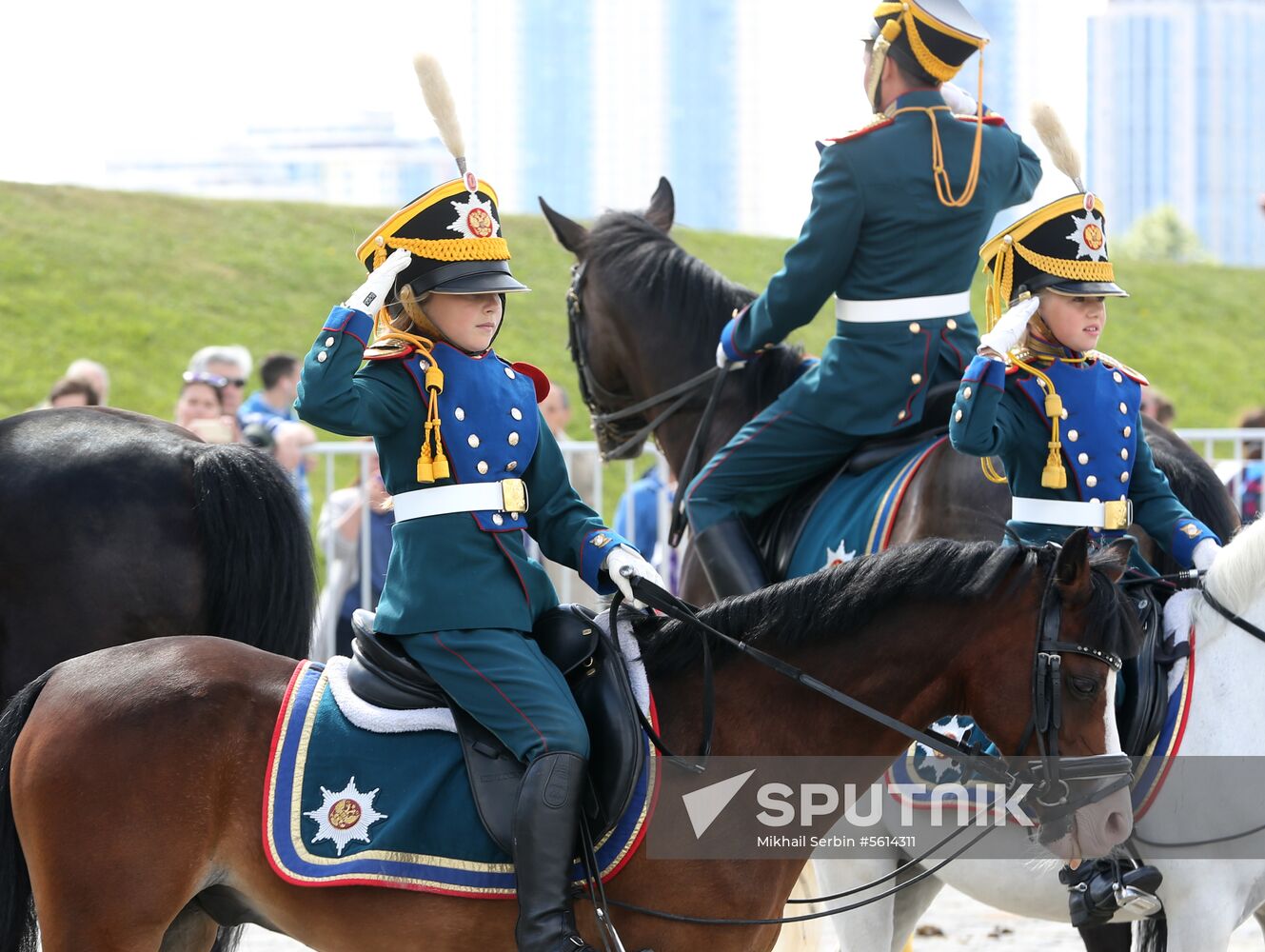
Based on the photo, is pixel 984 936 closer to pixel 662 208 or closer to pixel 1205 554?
pixel 1205 554

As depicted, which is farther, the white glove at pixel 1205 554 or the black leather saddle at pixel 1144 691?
the white glove at pixel 1205 554

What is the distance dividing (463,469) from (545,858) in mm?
872

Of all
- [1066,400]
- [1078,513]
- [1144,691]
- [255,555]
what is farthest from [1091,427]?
[255,555]

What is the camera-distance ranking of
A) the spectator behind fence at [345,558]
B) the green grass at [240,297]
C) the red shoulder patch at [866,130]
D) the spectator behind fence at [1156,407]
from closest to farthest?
the red shoulder patch at [866,130]
the spectator behind fence at [345,558]
the spectator behind fence at [1156,407]
the green grass at [240,297]

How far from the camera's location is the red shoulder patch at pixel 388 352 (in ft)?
11.7

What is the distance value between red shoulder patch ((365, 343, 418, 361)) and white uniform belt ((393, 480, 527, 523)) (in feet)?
0.99

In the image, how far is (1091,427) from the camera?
4.41 metres

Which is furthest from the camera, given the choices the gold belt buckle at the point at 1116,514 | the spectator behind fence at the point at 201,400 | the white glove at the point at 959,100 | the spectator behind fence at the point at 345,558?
the spectator behind fence at the point at 345,558

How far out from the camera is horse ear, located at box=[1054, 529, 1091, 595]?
3.31 m

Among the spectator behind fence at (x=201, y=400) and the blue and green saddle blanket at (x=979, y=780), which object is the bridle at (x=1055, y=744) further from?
the spectator behind fence at (x=201, y=400)

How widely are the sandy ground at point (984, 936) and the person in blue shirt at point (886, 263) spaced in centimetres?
209

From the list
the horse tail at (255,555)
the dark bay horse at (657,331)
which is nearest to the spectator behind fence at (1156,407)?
the dark bay horse at (657,331)

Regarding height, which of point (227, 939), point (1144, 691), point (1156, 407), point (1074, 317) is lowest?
point (227, 939)

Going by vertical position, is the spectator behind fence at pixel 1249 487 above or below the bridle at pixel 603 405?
below
